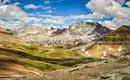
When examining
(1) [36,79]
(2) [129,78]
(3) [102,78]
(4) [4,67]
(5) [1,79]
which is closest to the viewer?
(2) [129,78]

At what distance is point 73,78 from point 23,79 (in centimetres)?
961

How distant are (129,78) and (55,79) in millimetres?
15908

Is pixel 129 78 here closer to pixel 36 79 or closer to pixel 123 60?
pixel 36 79

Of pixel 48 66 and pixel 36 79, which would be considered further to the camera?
pixel 48 66

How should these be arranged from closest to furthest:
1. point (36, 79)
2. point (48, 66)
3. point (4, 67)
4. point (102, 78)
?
1. point (102, 78)
2. point (36, 79)
3. point (4, 67)
4. point (48, 66)

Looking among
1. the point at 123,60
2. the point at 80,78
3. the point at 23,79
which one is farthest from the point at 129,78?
the point at 123,60

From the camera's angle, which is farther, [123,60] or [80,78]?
[123,60]

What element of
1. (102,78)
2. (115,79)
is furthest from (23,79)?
(115,79)

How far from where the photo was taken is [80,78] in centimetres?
5347

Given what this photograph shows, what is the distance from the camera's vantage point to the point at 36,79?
53.0 metres

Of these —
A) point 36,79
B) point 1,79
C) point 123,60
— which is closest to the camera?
point 36,79

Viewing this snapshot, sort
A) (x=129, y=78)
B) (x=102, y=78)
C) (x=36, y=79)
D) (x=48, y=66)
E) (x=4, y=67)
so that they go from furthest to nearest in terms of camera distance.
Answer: (x=48, y=66) → (x=4, y=67) → (x=36, y=79) → (x=102, y=78) → (x=129, y=78)

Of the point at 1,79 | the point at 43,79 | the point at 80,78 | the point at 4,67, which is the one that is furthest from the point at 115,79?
the point at 4,67

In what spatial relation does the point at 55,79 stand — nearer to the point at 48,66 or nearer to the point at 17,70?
the point at 17,70
